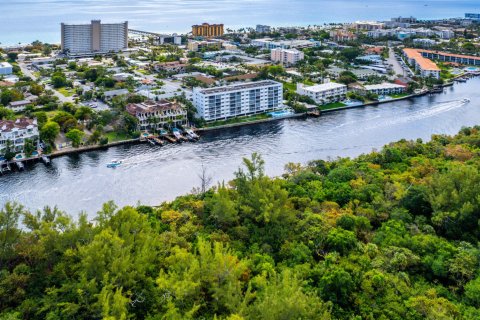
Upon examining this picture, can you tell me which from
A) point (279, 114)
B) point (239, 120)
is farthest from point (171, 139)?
point (279, 114)

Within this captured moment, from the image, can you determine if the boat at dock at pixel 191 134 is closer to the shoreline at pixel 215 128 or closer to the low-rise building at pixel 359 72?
the shoreline at pixel 215 128

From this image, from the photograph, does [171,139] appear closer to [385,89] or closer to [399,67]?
[385,89]

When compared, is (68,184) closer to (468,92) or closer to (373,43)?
(468,92)

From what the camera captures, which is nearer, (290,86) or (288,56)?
(290,86)

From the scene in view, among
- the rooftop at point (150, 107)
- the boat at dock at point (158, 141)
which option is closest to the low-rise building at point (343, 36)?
the rooftop at point (150, 107)

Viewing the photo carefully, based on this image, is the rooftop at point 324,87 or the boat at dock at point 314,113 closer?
the boat at dock at point 314,113

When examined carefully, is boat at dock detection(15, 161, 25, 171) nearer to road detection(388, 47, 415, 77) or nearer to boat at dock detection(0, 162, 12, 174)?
boat at dock detection(0, 162, 12, 174)
